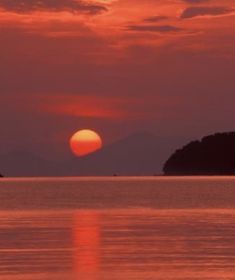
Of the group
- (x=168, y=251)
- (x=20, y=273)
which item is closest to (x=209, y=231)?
(x=168, y=251)

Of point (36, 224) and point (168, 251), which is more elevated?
A: point (36, 224)

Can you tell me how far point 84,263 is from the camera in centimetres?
4438

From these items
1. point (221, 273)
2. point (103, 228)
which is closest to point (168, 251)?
point (221, 273)

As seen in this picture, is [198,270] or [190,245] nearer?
[198,270]

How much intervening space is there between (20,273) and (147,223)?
36.3 meters

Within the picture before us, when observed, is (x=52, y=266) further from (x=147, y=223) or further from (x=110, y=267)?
(x=147, y=223)

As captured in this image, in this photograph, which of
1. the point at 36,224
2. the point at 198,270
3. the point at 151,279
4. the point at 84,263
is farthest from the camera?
the point at 36,224

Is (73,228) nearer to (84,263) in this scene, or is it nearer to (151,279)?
(84,263)

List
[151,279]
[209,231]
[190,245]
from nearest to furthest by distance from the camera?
[151,279] → [190,245] → [209,231]

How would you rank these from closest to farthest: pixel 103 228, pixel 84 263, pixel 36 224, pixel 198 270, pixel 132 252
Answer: pixel 198 270 → pixel 84 263 → pixel 132 252 → pixel 103 228 → pixel 36 224

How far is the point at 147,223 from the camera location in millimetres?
76188

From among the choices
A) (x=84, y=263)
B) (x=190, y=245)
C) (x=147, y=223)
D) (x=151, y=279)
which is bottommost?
(x=151, y=279)

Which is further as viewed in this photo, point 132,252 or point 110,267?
point 132,252

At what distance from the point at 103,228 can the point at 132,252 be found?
20953mm
